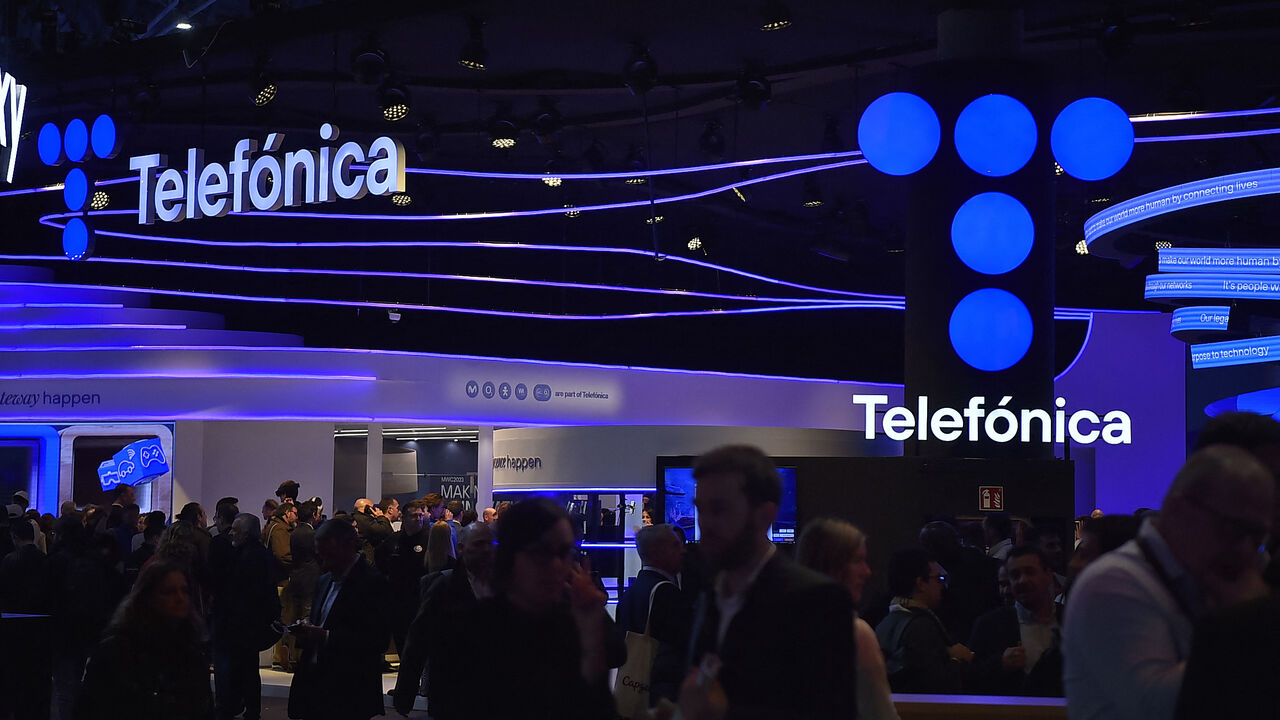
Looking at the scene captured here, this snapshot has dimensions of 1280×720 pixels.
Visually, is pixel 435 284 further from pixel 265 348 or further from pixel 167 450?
pixel 167 450

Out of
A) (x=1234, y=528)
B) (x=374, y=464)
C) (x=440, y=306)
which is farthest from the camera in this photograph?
(x=374, y=464)

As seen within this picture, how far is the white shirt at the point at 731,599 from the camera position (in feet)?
7.90

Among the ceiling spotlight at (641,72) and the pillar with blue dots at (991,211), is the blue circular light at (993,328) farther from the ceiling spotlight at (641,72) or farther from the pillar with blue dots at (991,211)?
the ceiling spotlight at (641,72)

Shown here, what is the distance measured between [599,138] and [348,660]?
36.0ft

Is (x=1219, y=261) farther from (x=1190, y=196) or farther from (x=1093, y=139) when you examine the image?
(x=1093, y=139)

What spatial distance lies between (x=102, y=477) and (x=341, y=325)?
12.3ft

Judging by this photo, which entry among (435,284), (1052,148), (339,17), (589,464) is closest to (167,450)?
(435,284)

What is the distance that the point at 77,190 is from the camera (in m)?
12.8

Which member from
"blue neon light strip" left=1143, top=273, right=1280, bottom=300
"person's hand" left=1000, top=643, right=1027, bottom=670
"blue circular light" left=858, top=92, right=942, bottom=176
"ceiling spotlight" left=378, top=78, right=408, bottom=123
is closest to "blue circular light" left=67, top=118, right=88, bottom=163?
"ceiling spotlight" left=378, top=78, right=408, bottom=123

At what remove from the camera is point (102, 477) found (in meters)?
17.3

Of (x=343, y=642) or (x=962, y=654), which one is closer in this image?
(x=962, y=654)

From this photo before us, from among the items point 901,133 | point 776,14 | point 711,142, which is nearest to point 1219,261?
point 901,133

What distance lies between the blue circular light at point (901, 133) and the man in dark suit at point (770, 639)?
6.35m

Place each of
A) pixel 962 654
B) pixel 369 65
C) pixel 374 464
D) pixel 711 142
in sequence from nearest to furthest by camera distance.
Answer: pixel 962 654, pixel 369 65, pixel 711 142, pixel 374 464
